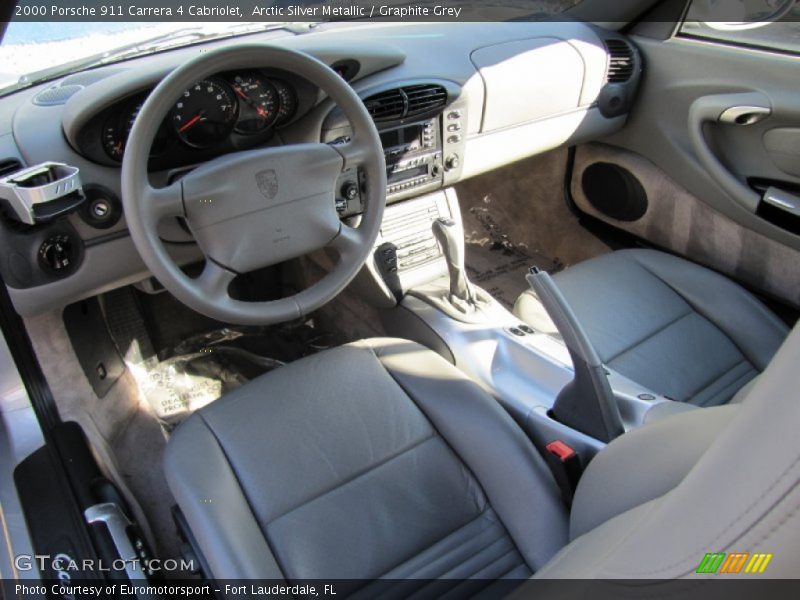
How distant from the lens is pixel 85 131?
4.47 feet

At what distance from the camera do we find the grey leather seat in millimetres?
1726

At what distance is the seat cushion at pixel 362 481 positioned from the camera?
3.91 feet

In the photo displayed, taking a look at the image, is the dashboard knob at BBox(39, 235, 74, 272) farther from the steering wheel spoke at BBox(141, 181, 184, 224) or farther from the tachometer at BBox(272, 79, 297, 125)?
the tachometer at BBox(272, 79, 297, 125)

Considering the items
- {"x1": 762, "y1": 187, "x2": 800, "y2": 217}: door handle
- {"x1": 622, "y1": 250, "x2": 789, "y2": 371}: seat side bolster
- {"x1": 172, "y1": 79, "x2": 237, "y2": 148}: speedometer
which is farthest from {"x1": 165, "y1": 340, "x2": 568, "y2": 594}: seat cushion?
{"x1": 762, "y1": 187, "x2": 800, "y2": 217}: door handle

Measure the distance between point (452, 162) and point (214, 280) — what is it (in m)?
0.88

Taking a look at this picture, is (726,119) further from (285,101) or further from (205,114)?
(205,114)

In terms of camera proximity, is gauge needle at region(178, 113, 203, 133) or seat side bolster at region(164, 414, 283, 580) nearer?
seat side bolster at region(164, 414, 283, 580)

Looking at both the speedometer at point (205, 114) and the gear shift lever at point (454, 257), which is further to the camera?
the gear shift lever at point (454, 257)

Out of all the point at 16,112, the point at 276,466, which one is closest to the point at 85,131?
the point at 16,112

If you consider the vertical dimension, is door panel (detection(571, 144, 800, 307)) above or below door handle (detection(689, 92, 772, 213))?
below

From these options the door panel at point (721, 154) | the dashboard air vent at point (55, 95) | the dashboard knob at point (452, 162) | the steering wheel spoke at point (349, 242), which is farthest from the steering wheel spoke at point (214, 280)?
the door panel at point (721, 154)

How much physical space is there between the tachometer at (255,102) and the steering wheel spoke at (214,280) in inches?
12.7

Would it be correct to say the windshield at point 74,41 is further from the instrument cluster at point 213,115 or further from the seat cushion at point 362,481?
the seat cushion at point 362,481
